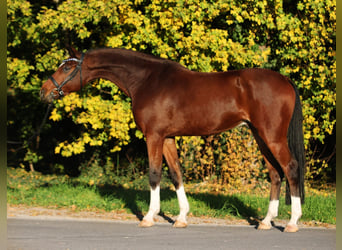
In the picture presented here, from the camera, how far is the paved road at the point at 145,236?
5.36 metres

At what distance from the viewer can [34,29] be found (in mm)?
11398

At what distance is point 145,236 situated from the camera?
593 centimetres

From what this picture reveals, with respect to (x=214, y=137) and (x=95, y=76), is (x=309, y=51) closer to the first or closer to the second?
(x=214, y=137)

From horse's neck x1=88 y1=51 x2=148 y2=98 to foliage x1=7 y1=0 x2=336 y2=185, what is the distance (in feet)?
9.99

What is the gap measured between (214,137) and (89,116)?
10.2ft

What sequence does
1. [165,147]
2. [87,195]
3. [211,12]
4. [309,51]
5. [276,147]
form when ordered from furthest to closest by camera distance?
[309,51]
[211,12]
[87,195]
[165,147]
[276,147]

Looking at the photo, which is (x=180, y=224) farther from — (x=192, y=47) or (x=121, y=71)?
(x=192, y=47)

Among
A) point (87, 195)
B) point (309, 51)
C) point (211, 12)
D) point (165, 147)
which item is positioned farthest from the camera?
point (309, 51)

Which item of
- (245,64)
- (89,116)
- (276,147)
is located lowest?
(276,147)

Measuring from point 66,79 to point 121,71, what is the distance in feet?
2.69

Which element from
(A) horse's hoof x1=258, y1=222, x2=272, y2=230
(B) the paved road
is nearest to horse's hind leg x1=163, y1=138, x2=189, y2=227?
(B) the paved road

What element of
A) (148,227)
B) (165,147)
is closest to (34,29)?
(165,147)

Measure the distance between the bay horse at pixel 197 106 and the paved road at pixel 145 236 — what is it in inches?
12.3

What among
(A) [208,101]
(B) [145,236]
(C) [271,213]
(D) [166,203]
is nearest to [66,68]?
(A) [208,101]
